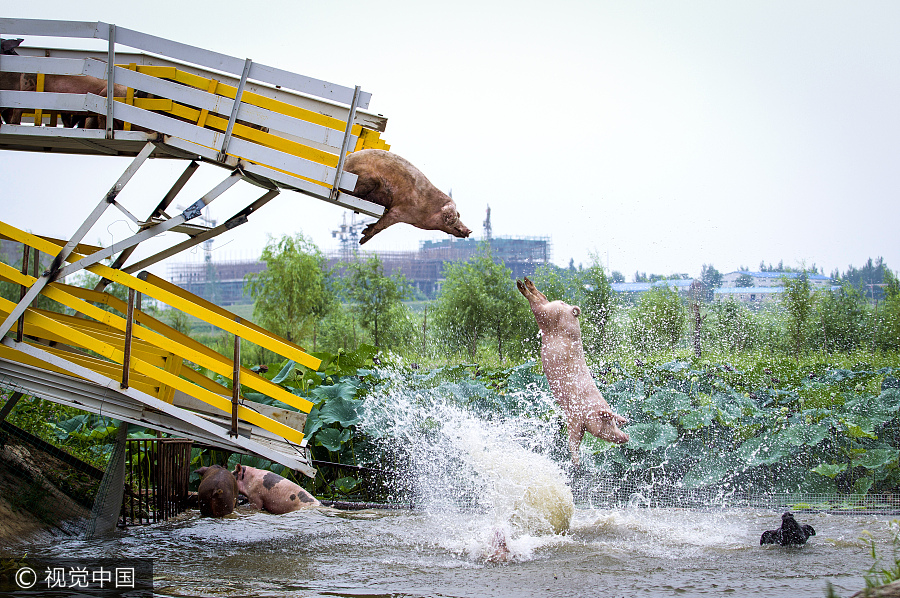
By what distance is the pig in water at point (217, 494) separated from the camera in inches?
277

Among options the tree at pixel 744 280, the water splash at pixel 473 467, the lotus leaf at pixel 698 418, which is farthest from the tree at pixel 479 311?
the lotus leaf at pixel 698 418

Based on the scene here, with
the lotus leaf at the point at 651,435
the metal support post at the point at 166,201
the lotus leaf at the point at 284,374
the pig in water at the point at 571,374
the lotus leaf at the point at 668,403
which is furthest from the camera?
the lotus leaf at the point at 284,374

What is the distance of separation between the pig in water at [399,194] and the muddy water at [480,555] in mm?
2425

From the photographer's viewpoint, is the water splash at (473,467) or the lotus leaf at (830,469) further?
the lotus leaf at (830,469)

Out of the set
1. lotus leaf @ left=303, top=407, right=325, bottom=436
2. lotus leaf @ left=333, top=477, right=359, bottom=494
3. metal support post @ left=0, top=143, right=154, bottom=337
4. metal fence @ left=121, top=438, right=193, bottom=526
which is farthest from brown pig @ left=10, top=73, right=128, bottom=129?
lotus leaf @ left=333, top=477, right=359, bottom=494

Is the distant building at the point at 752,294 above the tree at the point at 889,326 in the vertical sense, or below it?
above

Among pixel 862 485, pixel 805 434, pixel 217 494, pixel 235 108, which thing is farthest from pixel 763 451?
pixel 235 108

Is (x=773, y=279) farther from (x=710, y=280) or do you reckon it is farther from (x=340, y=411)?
(x=340, y=411)

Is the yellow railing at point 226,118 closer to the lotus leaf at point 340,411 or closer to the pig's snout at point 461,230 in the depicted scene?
the pig's snout at point 461,230

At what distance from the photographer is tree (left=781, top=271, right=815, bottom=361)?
25.8m

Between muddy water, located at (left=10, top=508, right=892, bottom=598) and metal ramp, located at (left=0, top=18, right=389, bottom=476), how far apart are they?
832mm

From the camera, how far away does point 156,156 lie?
6340 mm

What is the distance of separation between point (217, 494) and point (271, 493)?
62 centimetres

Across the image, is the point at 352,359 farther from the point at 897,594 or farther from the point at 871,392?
the point at 897,594
